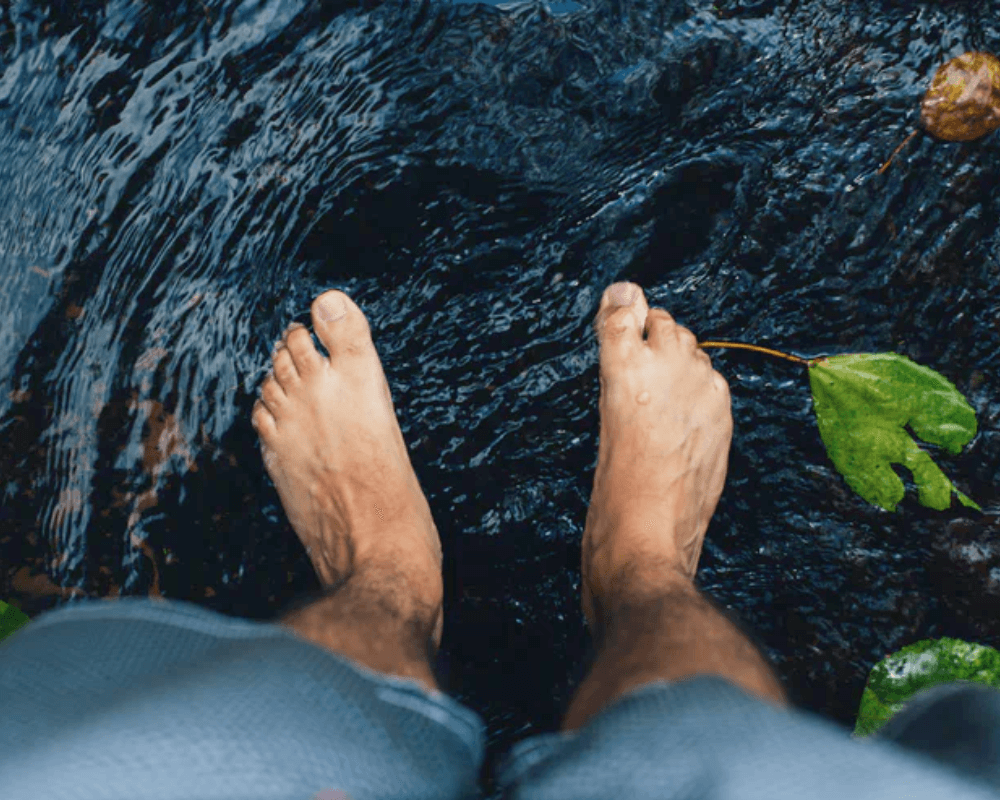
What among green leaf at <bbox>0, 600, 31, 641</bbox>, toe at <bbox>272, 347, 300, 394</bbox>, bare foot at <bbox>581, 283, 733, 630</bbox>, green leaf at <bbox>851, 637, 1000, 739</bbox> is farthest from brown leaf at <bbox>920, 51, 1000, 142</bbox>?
green leaf at <bbox>0, 600, 31, 641</bbox>

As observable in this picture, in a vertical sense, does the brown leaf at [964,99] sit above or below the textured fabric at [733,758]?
above

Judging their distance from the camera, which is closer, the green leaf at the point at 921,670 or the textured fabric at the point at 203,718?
the textured fabric at the point at 203,718

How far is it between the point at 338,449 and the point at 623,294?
51 cm

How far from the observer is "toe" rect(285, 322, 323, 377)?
1271 mm

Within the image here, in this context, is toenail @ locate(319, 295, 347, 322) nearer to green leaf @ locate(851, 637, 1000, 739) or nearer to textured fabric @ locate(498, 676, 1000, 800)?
textured fabric @ locate(498, 676, 1000, 800)

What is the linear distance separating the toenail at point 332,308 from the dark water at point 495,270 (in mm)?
59

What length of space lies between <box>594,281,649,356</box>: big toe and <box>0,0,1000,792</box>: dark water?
0.04m

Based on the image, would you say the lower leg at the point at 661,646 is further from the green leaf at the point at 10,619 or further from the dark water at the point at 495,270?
the green leaf at the point at 10,619

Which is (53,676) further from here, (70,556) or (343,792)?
(70,556)

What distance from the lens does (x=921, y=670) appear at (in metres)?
1.22

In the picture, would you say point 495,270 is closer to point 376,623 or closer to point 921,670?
point 376,623

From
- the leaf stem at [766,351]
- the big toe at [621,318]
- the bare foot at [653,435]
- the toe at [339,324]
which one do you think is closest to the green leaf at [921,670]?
the bare foot at [653,435]

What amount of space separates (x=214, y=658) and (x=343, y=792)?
0.22 meters

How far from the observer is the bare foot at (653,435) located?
4.06 feet
